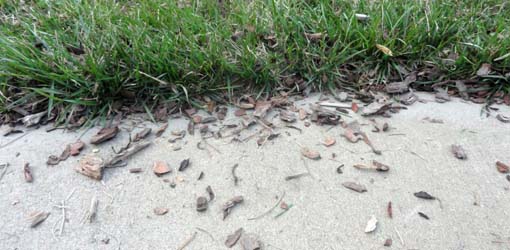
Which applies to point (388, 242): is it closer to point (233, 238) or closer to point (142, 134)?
point (233, 238)

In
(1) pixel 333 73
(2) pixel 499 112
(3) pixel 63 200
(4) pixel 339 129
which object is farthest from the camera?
(1) pixel 333 73

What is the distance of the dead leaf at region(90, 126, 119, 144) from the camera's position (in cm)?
178

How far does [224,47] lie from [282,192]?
0.91 metres

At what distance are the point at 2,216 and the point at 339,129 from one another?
4.65ft

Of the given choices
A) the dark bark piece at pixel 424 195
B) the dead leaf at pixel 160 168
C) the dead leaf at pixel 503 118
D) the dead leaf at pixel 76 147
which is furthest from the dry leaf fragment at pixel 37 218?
the dead leaf at pixel 503 118

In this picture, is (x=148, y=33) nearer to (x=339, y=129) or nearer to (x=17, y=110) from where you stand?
(x=17, y=110)

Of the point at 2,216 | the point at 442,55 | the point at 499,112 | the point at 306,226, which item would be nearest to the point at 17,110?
the point at 2,216

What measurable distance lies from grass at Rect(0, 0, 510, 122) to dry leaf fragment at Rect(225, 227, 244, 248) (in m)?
0.79

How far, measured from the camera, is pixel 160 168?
1670 mm

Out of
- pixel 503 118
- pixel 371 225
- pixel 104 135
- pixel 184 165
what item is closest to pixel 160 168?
pixel 184 165

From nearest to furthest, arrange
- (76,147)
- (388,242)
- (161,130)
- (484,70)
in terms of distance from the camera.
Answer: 1. (388,242)
2. (76,147)
3. (161,130)
4. (484,70)

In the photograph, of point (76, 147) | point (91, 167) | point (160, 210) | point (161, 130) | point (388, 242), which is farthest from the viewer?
point (161, 130)

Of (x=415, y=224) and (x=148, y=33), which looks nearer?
(x=415, y=224)

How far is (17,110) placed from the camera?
1.92m
